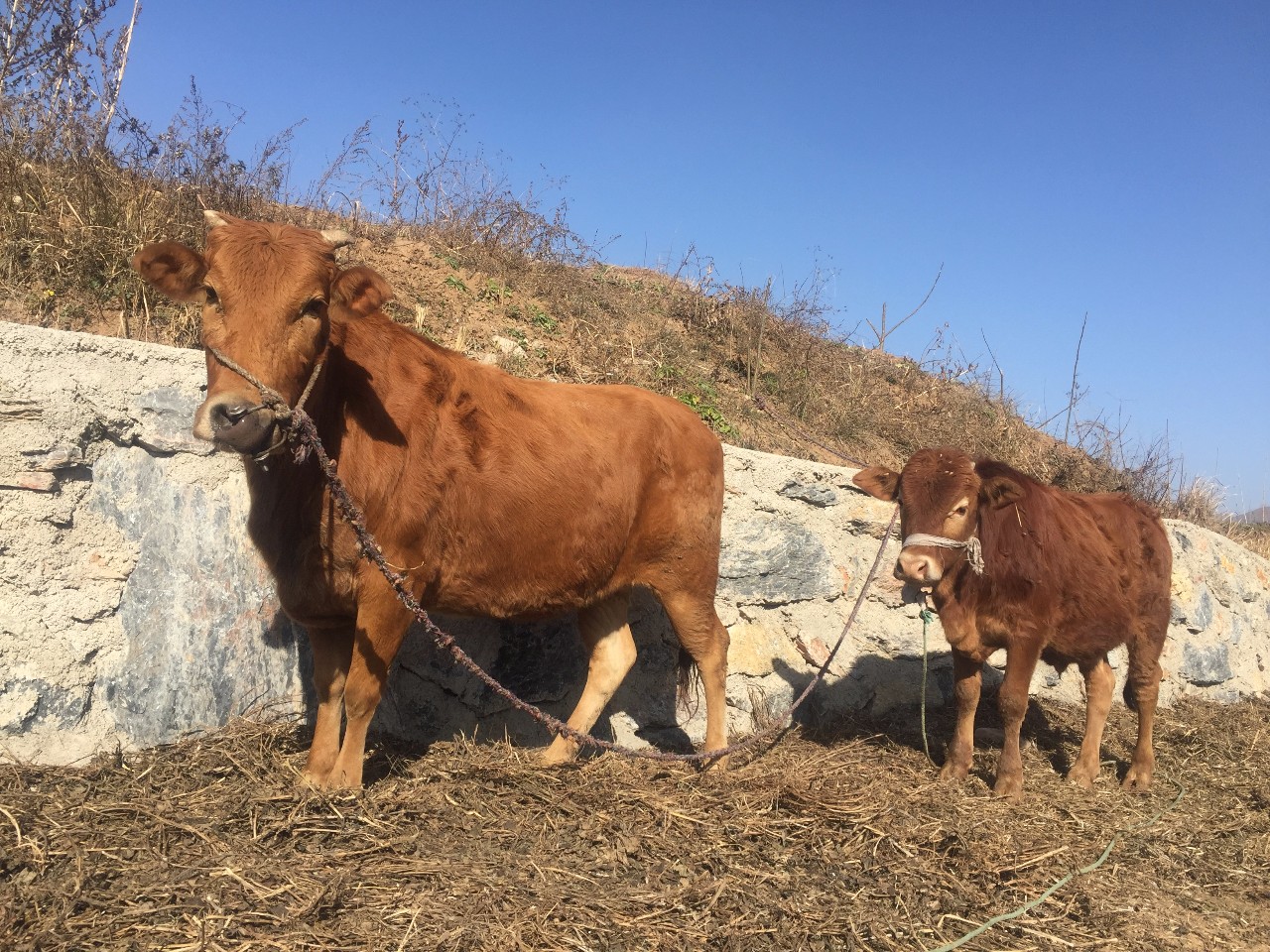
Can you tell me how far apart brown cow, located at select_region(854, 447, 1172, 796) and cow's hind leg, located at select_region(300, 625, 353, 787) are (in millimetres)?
3003

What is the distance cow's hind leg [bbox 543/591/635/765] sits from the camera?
523 centimetres

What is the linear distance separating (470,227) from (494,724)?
611 centimetres

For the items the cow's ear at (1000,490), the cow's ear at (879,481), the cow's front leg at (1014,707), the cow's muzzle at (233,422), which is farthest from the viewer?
the cow's ear at (879,481)

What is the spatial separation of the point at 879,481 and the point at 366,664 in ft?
11.0

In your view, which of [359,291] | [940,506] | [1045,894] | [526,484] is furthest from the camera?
[940,506]

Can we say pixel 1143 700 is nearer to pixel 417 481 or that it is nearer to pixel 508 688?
pixel 508 688

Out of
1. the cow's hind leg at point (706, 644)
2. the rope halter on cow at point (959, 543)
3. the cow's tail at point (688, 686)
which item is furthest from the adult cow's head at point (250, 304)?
the rope halter on cow at point (959, 543)

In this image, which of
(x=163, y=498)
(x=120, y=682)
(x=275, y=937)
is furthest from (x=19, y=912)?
(x=163, y=498)

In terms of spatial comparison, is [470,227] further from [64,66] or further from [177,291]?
[177,291]

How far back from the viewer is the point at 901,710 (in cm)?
671

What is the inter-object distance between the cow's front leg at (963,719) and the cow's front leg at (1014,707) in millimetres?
195

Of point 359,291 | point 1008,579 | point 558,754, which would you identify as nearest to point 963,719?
point 1008,579

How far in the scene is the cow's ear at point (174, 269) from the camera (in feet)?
11.3

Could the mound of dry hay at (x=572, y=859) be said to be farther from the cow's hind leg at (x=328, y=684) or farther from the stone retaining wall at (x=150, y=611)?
the stone retaining wall at (x=150, y=611)
